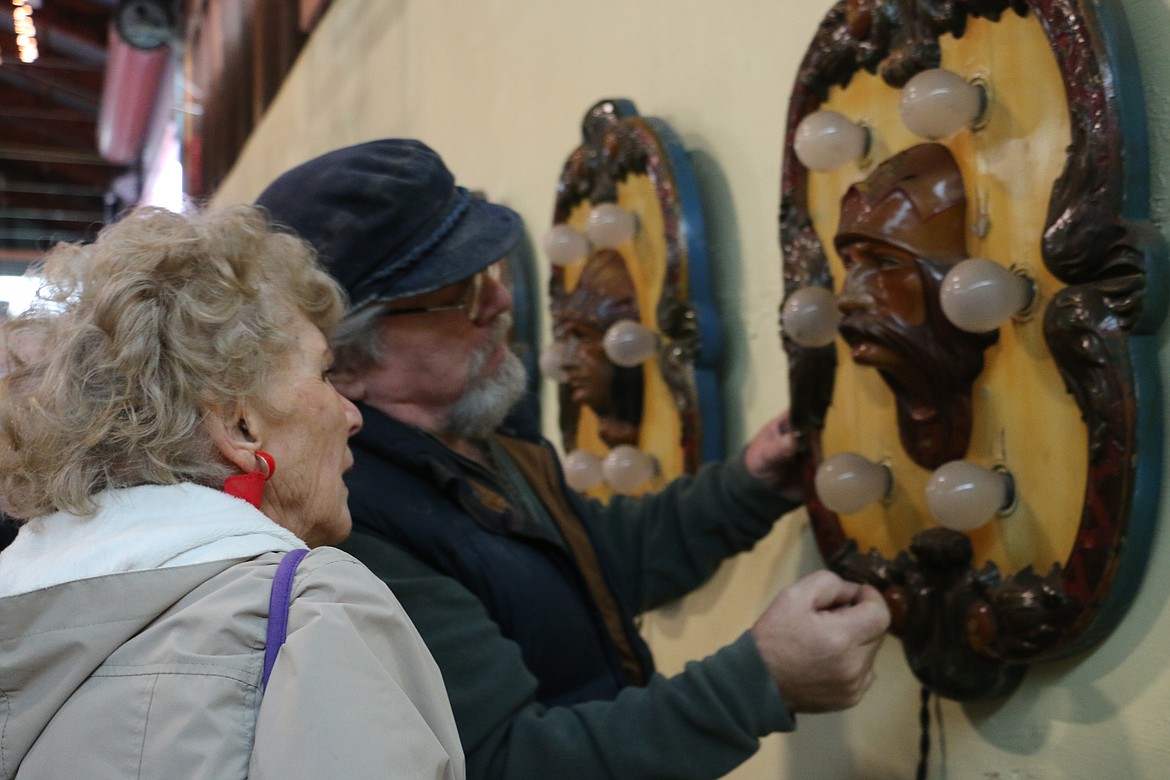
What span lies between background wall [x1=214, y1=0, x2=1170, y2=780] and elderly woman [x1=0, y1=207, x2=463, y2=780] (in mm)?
398

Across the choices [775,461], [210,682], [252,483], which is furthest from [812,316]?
[210,682]

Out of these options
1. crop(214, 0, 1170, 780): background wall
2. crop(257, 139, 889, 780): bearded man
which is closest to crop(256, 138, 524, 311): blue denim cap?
crop(257, 139, 889, 780): bearded man

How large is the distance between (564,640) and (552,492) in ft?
0.77

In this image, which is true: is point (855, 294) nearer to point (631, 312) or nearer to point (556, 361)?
point (631, 312)

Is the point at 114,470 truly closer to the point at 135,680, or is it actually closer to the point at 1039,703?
the point at 135,680

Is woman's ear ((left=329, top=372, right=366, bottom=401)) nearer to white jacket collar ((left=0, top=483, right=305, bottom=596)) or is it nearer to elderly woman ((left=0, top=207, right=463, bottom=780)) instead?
elderly woman ((left=0, top=207, right=463, bottom=780))

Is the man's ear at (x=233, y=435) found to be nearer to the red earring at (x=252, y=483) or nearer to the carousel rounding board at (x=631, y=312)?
the red earring at (x=252, y=483)

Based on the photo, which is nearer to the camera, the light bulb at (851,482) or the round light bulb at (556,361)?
the light bulb at (851,482)

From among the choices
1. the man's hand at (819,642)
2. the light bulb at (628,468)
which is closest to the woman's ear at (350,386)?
the light bulb at (628,468)

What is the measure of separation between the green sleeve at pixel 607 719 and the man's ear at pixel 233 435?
0.89 feet

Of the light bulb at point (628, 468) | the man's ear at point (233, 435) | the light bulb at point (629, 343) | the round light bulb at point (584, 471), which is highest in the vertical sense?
the man's ear at point (233, 435)

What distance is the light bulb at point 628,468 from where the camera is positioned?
156 cm

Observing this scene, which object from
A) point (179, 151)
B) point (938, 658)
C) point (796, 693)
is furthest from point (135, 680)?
point (179, 151)

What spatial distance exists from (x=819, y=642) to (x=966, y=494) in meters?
0.17
